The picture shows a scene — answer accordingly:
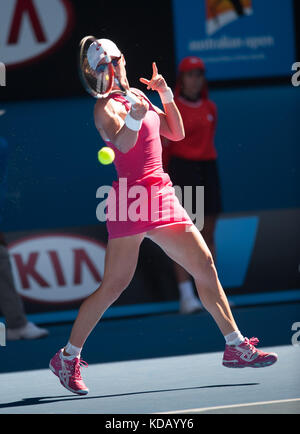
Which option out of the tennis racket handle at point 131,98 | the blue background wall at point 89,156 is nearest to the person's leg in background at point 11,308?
the blue background wall at point 89,156

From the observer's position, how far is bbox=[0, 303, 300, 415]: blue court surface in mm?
5422

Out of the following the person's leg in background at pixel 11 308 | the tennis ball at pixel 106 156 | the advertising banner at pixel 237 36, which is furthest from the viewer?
the advertising banner at pixel 237 36

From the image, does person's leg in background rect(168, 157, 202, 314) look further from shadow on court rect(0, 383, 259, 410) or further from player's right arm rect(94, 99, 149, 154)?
player's right arm rect(94, 99, 149, 154)

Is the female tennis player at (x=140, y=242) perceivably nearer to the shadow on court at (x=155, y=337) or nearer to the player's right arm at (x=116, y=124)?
the player's right arm at (x=116, y=124)

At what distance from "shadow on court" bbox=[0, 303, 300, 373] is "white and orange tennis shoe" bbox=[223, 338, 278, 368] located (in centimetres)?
118

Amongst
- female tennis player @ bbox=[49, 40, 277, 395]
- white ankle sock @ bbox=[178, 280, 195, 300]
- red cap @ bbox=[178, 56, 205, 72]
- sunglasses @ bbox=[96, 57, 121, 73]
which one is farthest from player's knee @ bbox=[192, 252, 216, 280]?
red cap @ bbox=[178, 56, 205, 72]

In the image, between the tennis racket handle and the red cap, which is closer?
the tennis racket handle

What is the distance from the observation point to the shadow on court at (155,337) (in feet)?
23.9

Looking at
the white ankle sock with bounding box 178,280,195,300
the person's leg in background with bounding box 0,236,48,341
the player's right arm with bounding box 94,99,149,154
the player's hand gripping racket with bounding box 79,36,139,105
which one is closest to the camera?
the player's right arm with bounding box 94,99,149,154

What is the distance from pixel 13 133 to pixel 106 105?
3.41 meters

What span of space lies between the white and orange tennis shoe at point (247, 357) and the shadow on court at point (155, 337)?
1179 mm

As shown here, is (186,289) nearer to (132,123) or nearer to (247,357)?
(247,357)

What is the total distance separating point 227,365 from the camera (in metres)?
6.07

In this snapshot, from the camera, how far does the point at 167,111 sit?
6.09m
